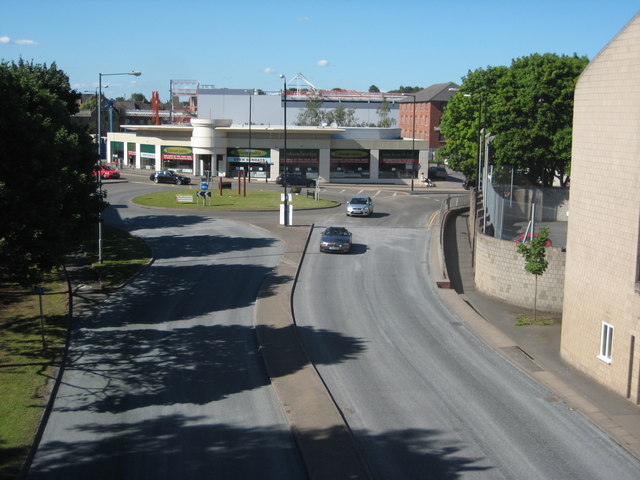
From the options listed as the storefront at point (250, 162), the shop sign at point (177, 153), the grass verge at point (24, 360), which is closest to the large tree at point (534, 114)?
the storefront at point (250, 162)

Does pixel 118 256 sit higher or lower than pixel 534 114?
lower

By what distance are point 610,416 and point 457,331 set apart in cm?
743

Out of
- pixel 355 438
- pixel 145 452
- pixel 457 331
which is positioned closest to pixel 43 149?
pixel 145 452

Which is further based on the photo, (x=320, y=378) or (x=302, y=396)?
(x=320, y=378)

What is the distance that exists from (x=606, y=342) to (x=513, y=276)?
1110cm

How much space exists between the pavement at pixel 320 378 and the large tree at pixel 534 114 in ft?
57.7

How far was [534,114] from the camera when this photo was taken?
159 feet

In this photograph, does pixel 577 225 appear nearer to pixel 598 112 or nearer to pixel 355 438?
pixel 598 112

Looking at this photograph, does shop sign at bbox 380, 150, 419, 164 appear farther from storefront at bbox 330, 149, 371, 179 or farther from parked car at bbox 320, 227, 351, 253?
parked car at bbox 320, 227, 351, 253

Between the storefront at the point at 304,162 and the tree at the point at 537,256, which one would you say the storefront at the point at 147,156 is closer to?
the storefront at the point at 304,162


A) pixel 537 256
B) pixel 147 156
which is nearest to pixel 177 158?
pixel 147 156

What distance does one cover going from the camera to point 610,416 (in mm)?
16625

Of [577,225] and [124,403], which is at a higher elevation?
[577,225]

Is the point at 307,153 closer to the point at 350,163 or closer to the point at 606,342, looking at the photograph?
the point at 350,163
